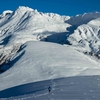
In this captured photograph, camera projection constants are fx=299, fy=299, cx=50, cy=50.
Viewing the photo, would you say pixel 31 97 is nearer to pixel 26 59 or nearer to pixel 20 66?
pixel 20 66

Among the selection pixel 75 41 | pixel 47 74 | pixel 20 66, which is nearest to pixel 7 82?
pixel 47 74

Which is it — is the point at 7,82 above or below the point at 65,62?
below

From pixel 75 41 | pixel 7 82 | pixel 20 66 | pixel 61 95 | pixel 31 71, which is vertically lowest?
pixel 61 95

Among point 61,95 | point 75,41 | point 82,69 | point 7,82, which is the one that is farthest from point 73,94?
point 75,41

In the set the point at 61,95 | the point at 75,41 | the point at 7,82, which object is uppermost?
the point at 75,41

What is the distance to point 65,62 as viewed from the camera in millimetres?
54094

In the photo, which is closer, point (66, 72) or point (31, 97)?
point (31, 97)

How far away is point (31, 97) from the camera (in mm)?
21875

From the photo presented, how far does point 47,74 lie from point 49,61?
12398 millimetres

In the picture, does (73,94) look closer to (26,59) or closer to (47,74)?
(47,74)

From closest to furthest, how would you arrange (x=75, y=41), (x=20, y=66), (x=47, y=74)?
(x=47, y=74), (x=20, y=66), (x=75, y=41)

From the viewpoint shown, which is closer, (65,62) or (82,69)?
(82,69)

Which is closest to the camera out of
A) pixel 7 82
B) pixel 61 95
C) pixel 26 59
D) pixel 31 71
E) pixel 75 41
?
pixel 61 95

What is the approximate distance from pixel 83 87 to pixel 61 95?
3.65m
